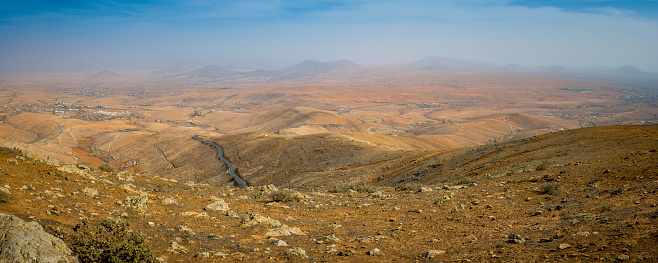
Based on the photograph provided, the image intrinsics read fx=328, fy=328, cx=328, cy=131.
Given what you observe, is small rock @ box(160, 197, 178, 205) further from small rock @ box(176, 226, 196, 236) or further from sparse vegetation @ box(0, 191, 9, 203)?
sparse vegetation @ box(0, 191, 9, 203)

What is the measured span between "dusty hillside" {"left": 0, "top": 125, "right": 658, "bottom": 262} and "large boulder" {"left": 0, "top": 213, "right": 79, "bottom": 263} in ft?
3.35

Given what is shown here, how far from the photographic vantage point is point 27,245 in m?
4.99

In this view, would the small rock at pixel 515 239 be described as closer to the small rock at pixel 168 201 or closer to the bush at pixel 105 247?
the bush at pixel 105 247

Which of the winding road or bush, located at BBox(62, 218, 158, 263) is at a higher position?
bush, located at BBox(62, 218, 158, 263)

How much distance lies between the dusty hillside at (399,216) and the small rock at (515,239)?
0.03 meters

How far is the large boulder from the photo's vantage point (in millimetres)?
4824

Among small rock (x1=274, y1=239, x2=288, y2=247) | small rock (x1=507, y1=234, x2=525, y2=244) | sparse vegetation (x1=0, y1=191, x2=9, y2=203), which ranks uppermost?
sparse vegetation (x1=0, y1=191, x2=9, y2=203)

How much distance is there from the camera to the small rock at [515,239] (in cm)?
740

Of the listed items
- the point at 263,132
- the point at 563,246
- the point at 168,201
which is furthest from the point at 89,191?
the point at 263,132

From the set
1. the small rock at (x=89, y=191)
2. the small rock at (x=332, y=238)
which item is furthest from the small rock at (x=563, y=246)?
the small rock at (x=89, y=191)

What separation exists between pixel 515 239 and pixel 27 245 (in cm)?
921

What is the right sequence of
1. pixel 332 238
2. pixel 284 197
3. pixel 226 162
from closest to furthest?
pixel 332 238 → pixel 284 197 → pixel 226 162

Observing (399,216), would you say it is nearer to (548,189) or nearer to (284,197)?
(284,197)

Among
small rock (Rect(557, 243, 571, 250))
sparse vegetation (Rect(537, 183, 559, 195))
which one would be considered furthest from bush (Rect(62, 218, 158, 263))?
sparse vegetation (Rect(537, 183, 559, 195))
